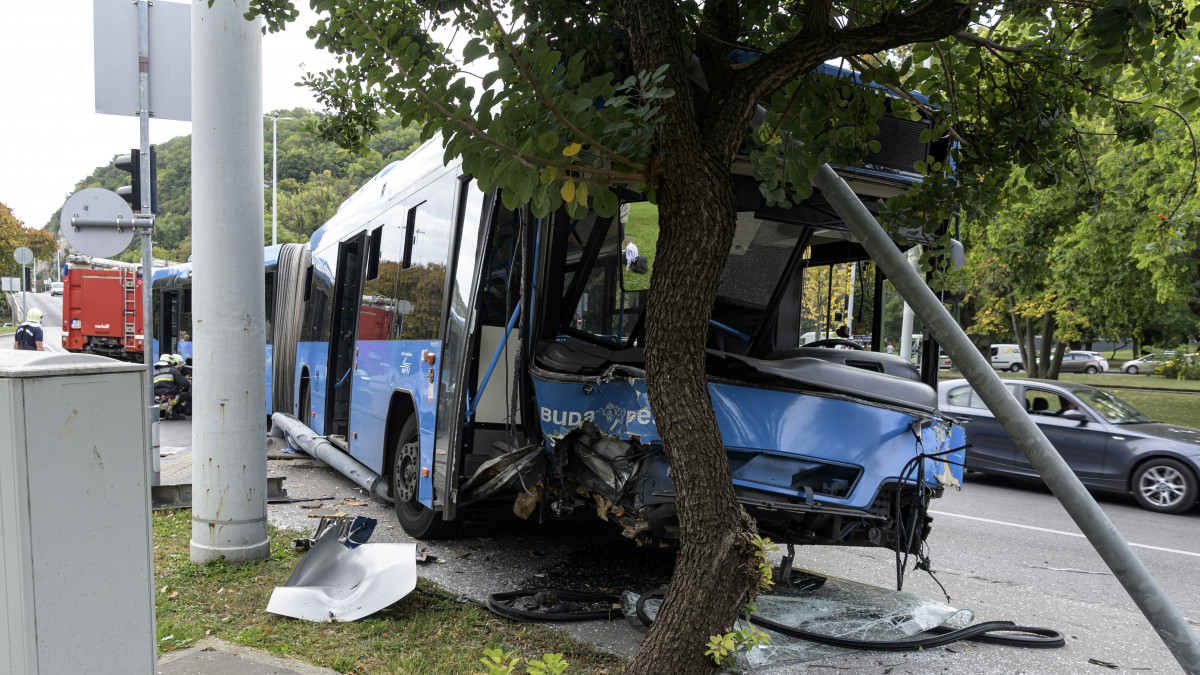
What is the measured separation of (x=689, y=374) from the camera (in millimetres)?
3041

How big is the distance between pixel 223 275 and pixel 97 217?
3.07 m

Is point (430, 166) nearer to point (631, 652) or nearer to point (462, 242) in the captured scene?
point (462, 242)

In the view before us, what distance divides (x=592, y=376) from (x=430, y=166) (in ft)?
9.21

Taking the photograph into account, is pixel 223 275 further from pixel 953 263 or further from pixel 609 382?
pixel 953 263

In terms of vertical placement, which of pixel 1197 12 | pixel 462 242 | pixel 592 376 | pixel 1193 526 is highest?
pixel 1197 12

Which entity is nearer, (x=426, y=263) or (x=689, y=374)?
(x=689, y=374)

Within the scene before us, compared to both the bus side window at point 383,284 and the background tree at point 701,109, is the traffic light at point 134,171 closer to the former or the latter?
the bus side window at point 383,284

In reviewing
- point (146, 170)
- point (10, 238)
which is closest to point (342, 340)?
point (146, 170)

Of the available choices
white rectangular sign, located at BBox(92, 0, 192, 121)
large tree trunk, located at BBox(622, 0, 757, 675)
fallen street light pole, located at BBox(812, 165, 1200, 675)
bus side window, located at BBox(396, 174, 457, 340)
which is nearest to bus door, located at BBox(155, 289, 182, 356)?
white rectangular sign, located at BBox(92, 0, 192, 121)

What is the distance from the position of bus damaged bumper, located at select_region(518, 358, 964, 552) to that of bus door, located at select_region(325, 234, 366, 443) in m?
5.26

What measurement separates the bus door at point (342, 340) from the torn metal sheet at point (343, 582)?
4217mm

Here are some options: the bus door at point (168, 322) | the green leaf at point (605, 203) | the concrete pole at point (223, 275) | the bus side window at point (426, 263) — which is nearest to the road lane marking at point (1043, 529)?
the bus side window at point (426, 263)

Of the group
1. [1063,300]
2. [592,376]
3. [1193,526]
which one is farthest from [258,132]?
[1063,300]

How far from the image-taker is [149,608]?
248cm
